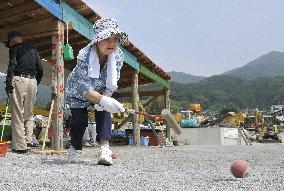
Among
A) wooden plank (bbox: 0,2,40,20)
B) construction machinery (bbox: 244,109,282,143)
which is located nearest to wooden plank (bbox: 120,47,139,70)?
wooden plank (bbox: 0,2,40,20)

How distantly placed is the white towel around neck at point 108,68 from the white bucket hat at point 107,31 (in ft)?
0.46

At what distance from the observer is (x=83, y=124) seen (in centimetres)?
432

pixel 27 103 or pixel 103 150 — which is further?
pixel 27 103

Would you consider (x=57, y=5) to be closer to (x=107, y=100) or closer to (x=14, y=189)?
(x=107, y=100)

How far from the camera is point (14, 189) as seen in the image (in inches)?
93.7

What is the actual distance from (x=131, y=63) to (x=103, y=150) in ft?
28.5

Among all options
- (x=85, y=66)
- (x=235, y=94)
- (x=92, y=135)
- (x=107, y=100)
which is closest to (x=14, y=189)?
(x=107, y=100)

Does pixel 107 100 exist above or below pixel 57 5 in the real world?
below

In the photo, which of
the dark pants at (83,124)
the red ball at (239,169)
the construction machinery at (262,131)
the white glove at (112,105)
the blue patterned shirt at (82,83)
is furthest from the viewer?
the construction machinery at (262,131)

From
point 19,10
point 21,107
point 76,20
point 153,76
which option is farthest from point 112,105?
point 153,76

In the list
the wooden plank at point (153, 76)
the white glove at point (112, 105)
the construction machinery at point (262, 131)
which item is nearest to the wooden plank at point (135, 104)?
the wooden plank at point (153, 76)

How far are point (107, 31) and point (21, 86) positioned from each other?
2.21m

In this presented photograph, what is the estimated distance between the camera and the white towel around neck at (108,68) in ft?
13.4

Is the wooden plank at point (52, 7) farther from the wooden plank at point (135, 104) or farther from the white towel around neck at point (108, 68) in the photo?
the wooden plank at point (135, 104)
